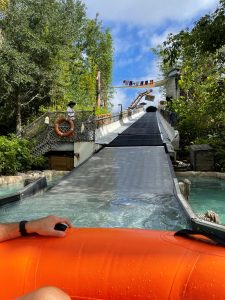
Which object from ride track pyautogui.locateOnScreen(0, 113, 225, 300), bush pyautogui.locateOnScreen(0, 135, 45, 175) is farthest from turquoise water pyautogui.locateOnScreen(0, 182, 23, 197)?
ride track pyautogui.locateOnScreen(0, 113, 225, 300)

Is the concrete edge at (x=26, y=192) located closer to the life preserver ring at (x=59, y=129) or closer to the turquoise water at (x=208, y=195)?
the turquoise water at (x=208, y=195)

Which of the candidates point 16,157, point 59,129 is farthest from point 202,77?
point 16,157

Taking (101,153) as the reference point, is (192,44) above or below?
above

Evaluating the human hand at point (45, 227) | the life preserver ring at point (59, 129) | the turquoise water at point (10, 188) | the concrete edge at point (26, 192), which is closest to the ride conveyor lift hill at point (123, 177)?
the concrete edge at point (26, 192)

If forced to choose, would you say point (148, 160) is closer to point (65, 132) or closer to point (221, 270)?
point (65, 132)

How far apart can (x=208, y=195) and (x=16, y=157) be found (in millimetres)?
6151

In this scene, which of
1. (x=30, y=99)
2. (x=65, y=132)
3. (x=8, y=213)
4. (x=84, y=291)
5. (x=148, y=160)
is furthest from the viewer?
(x=30, y=99)

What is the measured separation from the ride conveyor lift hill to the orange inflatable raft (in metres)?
3.76

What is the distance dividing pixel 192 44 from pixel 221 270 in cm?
1006

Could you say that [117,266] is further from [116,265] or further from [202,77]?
[202,77]

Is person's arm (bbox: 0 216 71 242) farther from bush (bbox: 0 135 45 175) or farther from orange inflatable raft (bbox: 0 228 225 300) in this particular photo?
bush (bbox: 0 135 45 175)

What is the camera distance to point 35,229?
2.65 metres

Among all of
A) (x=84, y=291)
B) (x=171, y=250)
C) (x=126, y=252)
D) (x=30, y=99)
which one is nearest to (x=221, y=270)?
(x=171, y=250)

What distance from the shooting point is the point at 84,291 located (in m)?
2.27
